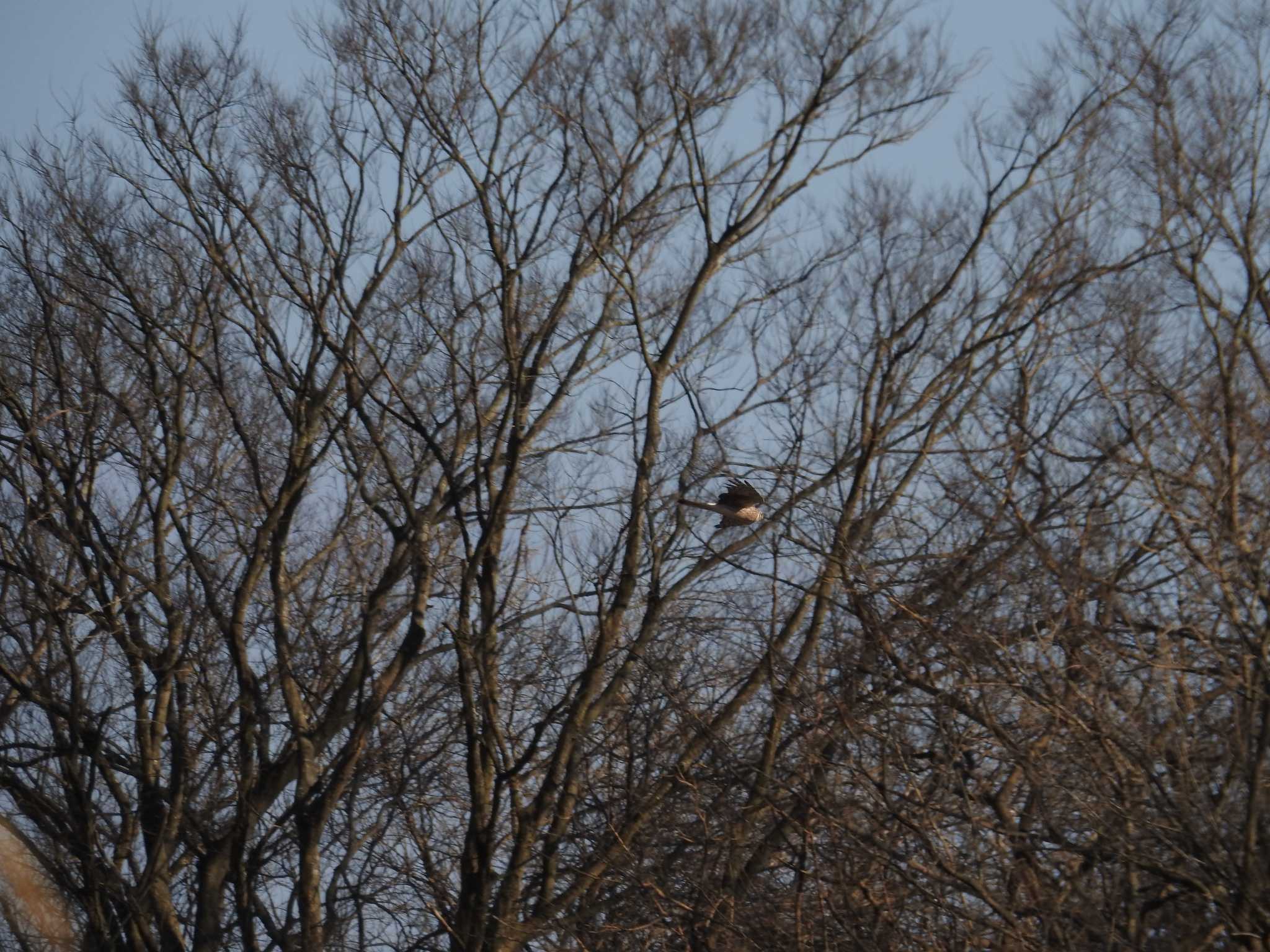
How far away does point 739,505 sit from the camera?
354 inches

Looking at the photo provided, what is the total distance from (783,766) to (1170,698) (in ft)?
6.26

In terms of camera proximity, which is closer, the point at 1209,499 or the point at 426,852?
the point at 1209,499

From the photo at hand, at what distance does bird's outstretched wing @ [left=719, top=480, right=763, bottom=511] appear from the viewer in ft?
29.4

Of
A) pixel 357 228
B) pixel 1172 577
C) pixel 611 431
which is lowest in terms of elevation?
pixel 1172 577

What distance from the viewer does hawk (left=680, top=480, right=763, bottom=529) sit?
886 cm

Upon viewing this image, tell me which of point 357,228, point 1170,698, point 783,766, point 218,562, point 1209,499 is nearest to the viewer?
point 1170,698

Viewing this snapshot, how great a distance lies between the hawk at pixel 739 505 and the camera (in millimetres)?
8859

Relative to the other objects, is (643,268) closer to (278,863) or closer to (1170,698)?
(278,863)

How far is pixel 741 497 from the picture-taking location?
897 cm

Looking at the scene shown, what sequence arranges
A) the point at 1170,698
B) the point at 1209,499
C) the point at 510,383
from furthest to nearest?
the point at 510,383, the point at 1209,499, the point at 1170,698

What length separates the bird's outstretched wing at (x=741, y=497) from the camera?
353 inches

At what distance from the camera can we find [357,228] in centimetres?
1221

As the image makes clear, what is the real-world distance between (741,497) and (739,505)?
5 cm

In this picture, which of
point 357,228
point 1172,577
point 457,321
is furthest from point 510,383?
point 1172,577
